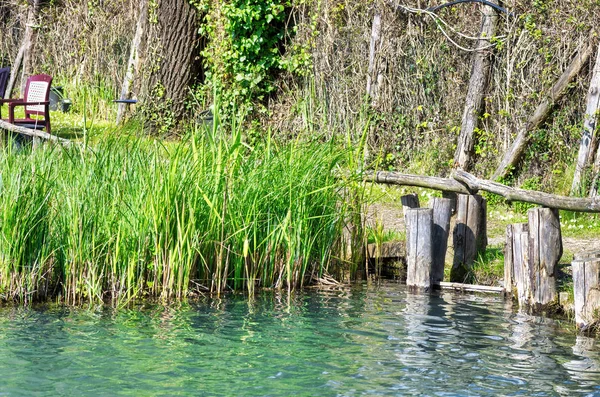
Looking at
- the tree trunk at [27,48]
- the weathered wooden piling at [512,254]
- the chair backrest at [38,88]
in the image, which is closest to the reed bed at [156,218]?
the weathered wooden piling at [512,254]

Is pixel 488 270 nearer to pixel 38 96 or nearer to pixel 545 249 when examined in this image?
pixel 545 249

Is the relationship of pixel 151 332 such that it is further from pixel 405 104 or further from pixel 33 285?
pixel 405 104

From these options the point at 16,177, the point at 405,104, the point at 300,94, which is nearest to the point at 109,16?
the point at 300,94

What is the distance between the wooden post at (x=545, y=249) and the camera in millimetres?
7035

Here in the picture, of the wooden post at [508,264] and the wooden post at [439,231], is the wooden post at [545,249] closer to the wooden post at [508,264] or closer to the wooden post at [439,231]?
the wooden post at [508,264]

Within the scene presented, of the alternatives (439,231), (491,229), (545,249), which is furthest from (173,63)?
(545,249)

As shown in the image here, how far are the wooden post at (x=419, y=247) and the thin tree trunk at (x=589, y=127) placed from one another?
3.04m

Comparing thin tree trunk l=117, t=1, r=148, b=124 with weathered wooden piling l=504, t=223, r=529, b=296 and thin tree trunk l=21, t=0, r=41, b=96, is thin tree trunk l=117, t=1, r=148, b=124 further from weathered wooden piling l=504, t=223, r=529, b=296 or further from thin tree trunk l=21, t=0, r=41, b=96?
weathered wooden piling l=504, t=223, r=529, b=296

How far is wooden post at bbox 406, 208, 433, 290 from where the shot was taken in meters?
7.77

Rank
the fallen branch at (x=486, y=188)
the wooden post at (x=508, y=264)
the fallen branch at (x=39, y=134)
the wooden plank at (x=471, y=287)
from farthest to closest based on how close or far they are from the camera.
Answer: the fallen branch at (x=39, y=134) < the wooden plank at (x=471, y=287) < the wooden post at (x=508, y=264) < the fallen branch at (x=486, y=188)

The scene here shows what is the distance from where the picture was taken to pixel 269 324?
6730 mm

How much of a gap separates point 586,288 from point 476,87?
5338 mm

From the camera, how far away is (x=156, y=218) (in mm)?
7035

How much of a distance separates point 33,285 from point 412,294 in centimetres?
301
